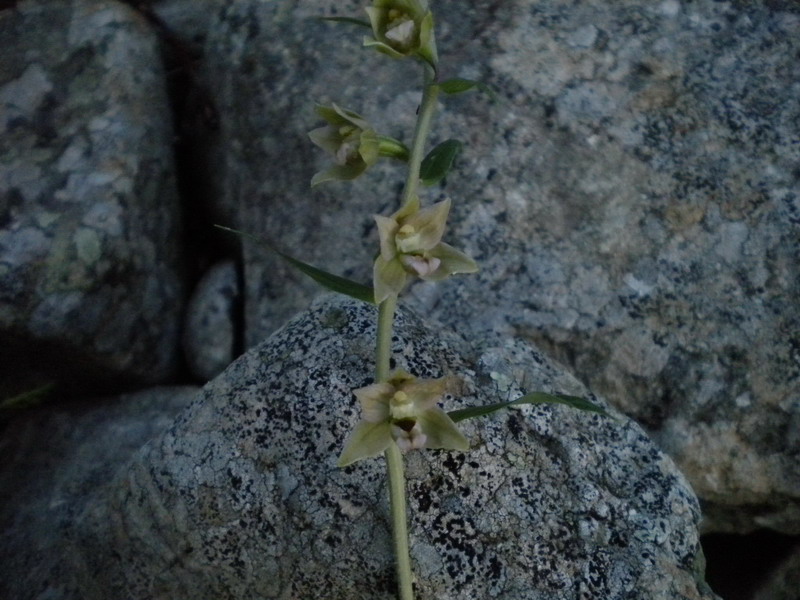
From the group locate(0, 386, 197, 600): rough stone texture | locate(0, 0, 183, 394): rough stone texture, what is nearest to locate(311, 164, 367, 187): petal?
locate(0, 386, 197, 600): rough stone texture

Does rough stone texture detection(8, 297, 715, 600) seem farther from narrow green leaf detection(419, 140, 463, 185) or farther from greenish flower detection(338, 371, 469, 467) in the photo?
narrow green leaf detection(419, 140, 463, 185)

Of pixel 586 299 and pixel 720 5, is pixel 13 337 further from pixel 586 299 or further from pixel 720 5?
pixel 720 5

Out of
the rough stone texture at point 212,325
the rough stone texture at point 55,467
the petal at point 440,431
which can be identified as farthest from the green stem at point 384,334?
the rough stone texture at point 212,325

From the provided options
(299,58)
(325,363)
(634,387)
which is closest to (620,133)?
(634,387)

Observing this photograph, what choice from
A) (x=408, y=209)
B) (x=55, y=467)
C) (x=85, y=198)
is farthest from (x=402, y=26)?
(x=55, y=467)

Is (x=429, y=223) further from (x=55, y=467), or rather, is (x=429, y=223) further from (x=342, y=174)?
(x=55, y=467)

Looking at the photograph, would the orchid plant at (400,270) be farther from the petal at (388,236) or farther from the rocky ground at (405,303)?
the rocky ground at (405,303)
